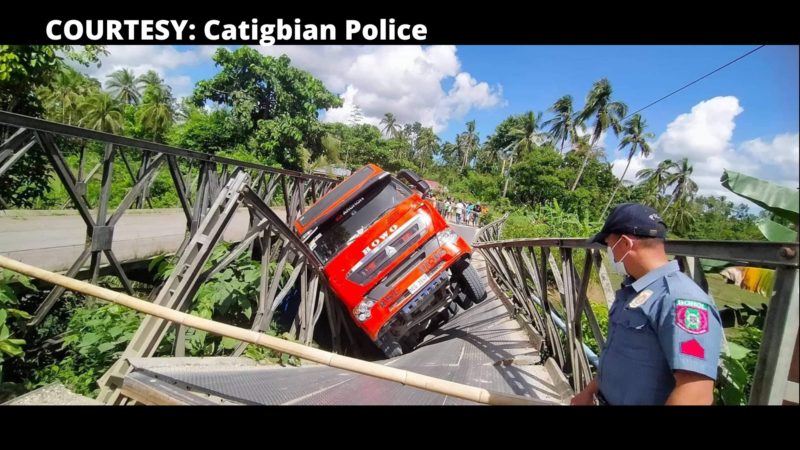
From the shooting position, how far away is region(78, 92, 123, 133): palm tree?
80.5 feet

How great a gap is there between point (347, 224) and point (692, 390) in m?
4.48

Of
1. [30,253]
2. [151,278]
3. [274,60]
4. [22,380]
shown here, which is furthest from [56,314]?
[274,60]

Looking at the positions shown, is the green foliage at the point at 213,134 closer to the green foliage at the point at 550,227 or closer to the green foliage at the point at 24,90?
the green foliage at the point at 24,90

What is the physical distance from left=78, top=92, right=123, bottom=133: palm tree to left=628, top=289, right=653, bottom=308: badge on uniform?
31.4 meters

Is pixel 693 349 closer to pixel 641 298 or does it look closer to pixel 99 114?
pixel 641 298

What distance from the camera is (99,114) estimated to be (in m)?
24.7

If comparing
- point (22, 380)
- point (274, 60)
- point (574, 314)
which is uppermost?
point (274, 60)

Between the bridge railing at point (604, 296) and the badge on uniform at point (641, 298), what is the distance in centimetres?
29

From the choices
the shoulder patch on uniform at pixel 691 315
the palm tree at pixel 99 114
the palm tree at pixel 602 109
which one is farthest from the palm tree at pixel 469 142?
the shoulder patch on uniform at pixel 691 315

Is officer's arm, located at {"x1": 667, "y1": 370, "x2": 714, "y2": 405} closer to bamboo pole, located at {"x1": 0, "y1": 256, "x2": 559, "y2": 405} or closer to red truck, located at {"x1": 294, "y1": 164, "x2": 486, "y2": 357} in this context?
bamboo pole, located at {"x1": 0, "y1": 256, "x2": 559, "y2": 405}
